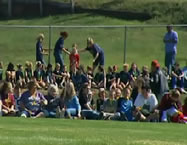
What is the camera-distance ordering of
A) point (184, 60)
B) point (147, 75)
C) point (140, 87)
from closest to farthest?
point (140, 87) → point (147, 75) → point (184, 60)

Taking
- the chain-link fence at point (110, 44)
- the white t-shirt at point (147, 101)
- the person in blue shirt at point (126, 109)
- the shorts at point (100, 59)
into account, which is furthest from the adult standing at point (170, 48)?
the person in blue shirt at point (126, 109)

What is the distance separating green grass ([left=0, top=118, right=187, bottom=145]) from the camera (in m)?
13.7

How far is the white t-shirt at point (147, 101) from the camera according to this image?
2150cm

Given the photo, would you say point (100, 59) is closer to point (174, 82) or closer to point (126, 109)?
point (174, 82)

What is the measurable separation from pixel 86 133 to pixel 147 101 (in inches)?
245

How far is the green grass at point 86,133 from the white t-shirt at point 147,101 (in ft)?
6.92

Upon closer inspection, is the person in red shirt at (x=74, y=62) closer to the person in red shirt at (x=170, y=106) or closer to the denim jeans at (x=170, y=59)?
the denim jeans at (x=170, y=59)

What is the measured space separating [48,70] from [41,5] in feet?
81.2

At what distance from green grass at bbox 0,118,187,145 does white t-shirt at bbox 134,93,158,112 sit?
2108mm

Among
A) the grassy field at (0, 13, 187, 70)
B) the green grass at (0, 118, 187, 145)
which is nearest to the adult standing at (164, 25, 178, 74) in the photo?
the grassy field at (0, 13, 187, 70)

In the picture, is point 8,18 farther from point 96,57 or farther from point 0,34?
point 96,57

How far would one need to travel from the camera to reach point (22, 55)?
37.3 metres

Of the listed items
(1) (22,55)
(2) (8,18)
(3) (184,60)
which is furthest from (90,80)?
(2) (8,18)

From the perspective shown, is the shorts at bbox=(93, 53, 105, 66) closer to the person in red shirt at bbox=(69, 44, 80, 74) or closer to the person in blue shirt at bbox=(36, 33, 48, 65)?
the person in red shirt at bbox=(69, 44, 80, 74)
